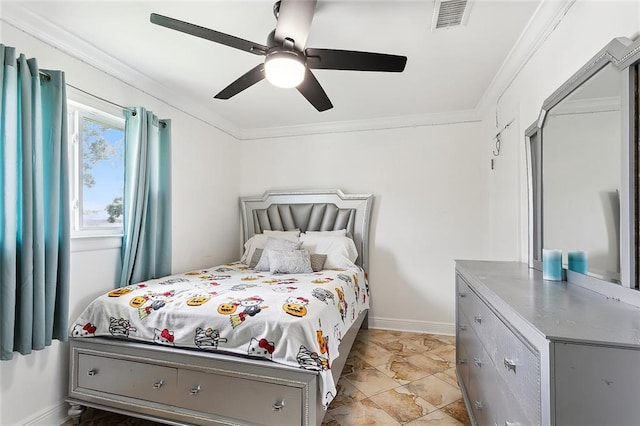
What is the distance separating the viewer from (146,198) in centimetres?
246

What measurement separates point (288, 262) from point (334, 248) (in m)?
0.60

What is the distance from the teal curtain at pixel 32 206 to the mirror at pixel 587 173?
2731 millimetres

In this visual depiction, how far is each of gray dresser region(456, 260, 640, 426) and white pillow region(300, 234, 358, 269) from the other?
1716mm

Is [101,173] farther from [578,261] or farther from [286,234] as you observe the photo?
[578,261]

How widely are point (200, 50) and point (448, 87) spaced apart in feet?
6.82

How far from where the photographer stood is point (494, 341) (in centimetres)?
124

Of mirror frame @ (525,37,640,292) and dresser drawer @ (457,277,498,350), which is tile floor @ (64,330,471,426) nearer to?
dresser drawer @ (457,277,498,350)

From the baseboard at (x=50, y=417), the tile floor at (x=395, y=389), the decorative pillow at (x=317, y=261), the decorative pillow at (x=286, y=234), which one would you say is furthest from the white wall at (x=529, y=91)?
the baseboard at (x=50, y=417)

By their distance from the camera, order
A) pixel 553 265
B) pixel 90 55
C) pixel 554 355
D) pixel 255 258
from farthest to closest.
Answer: pixel 255 258, pixel 90 55, pixel 553 265, pixel 554 355

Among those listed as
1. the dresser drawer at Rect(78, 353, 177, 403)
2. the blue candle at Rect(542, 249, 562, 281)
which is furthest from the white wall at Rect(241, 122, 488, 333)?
the dresser drawer at Rect(78, 353, 177, 403)

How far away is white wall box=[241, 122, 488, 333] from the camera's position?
10.9ft

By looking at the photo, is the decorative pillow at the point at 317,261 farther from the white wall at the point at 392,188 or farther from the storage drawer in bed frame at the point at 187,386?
the storage drawer in bed frame at the point at 187,386

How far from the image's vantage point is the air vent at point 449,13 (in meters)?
1.64

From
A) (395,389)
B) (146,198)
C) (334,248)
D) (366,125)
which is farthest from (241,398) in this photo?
(366,125)
